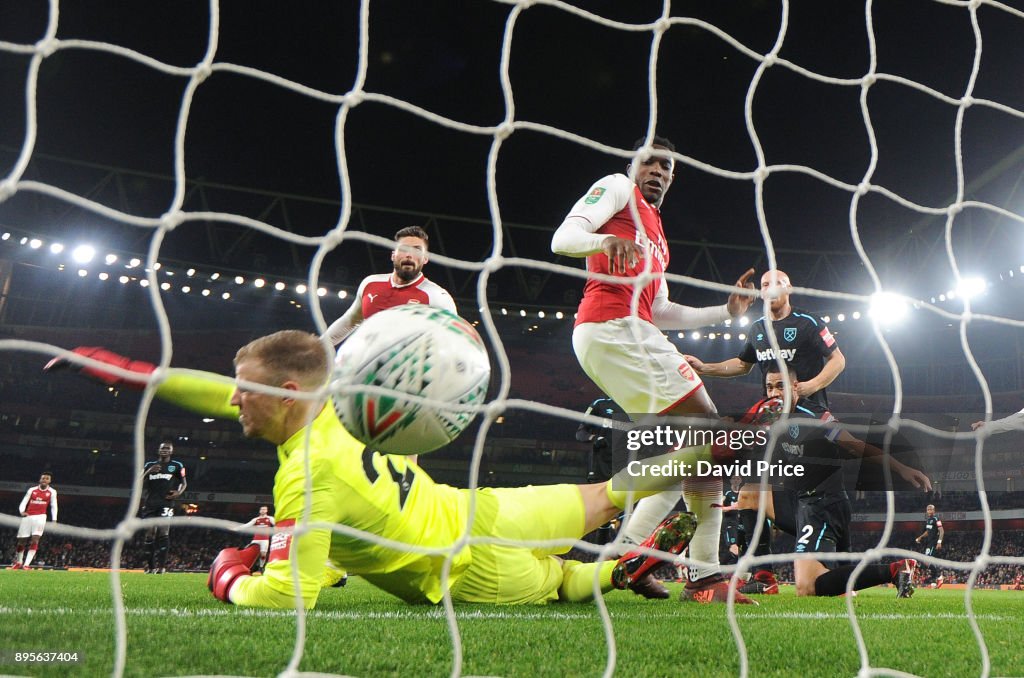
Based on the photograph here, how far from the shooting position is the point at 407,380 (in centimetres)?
190

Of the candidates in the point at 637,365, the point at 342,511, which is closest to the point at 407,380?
the point at 342,511

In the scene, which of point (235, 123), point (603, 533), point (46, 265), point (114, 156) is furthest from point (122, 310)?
point (603, 533)

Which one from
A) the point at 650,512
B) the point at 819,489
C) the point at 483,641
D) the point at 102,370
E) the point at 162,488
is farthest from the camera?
the point at 162,488

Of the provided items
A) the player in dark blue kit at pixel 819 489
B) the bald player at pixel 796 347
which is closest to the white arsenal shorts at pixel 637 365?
the player in dark blue kit at pixel 819 489

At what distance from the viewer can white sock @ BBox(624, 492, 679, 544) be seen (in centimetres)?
328

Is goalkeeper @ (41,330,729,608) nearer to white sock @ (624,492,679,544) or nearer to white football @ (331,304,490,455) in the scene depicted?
white sock @ (624,492,679,544)

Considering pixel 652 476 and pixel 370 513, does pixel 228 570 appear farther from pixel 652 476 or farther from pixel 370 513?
pixel 652 476

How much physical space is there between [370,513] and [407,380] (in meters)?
0.90

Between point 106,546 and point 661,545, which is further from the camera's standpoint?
point 106,546

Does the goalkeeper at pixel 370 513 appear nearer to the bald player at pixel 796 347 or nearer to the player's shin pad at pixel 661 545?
the player's shin pad at pixel 661 545

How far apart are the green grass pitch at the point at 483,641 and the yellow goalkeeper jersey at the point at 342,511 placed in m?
0.13

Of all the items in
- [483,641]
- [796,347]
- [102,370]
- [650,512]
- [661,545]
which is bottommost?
[483,641]

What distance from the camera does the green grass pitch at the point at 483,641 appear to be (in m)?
1.68

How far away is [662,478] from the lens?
3.02 meters
